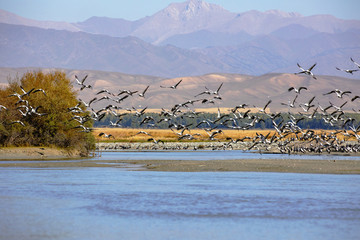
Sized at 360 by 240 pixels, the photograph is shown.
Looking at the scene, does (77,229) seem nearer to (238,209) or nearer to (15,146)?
(238,209)

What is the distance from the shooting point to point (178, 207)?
104 feet

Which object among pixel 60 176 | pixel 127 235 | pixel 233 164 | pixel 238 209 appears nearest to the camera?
pixel 127 235

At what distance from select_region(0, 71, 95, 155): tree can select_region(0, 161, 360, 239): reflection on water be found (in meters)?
20.5

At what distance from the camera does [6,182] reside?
139ft

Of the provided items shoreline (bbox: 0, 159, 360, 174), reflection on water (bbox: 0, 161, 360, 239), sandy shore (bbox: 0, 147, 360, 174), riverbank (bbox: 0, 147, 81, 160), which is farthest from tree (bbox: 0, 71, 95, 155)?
reflection on water (bbox: 0, 161, 360, 239)

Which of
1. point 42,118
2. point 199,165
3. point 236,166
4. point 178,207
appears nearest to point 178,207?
point 178,207

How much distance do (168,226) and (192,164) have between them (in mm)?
34681

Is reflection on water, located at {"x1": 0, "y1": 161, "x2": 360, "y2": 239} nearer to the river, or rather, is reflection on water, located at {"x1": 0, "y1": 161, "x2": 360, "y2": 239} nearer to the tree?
the river

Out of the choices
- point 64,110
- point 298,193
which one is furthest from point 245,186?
point 64,110

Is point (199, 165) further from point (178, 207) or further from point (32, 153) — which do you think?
point (178, 207)

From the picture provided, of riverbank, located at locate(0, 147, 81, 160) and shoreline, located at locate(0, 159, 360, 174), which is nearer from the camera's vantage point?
shoreline, located at locate(0, 159, 360, 174)

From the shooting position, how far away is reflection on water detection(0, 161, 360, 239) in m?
25.3

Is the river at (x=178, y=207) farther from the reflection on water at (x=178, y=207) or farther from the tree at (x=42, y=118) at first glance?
the tree at (x=42, y=118)

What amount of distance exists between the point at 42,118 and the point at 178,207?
4176cm
